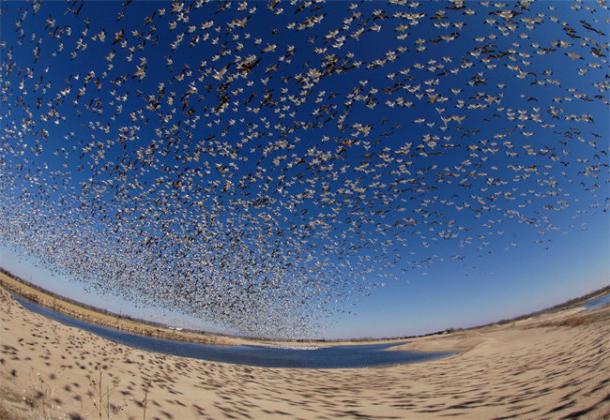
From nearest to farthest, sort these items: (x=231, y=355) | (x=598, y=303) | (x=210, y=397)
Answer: (x=210, y=397), (x=231, y=355), (x=598, y=303)

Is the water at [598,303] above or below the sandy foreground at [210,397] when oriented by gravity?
below

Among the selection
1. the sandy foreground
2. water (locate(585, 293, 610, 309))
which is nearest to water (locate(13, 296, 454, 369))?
the sandy foreground

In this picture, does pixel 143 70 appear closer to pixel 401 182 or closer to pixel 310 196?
pixel 310 196

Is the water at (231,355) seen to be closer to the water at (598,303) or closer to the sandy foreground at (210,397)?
the sandy foreground at (210,397)

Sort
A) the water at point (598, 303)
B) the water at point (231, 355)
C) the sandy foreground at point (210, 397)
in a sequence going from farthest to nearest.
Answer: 1. the water at point (598, 303)
2. the water at point (231, 355)
3. the sandy foreground at point (210, 397)

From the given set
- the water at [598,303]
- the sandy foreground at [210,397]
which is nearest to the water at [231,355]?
the sandy foreground at [210,397]

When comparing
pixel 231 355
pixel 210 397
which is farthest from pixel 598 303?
pixel 210 397

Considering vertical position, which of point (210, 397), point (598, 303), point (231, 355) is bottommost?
point (231, 355)

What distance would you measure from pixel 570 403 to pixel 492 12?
493 inches

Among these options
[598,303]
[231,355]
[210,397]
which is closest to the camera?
[210,397]

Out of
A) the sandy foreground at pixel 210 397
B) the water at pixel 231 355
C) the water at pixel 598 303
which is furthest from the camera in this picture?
the water at pixel 598 303

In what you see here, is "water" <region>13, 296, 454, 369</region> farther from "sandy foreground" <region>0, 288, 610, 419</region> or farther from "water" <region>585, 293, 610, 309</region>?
"water" <region>585, 293, 610, 309</region>

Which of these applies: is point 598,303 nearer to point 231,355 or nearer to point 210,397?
point 231,355

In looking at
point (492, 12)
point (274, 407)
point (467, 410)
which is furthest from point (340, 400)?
point (492, 12)
